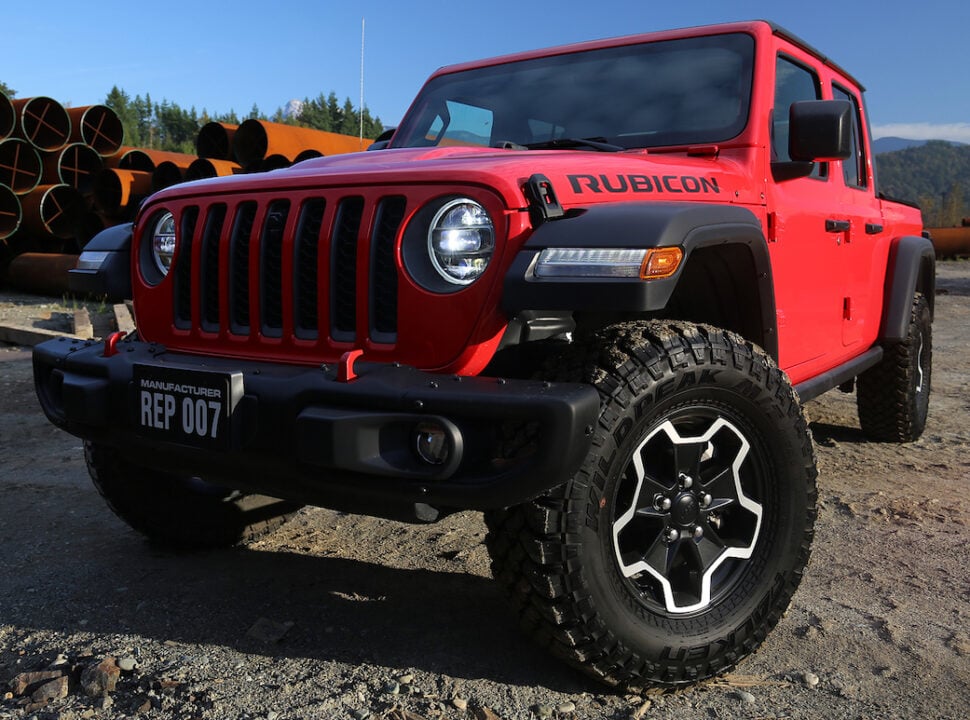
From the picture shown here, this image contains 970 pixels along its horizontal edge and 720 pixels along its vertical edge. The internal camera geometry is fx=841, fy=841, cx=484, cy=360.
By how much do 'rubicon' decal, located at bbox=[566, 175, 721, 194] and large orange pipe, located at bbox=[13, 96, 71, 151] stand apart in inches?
499

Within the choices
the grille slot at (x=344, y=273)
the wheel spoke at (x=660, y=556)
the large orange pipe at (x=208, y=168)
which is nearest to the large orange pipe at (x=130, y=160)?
the large orange pipe at (x=208, y=168)

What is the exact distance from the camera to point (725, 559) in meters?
2.34

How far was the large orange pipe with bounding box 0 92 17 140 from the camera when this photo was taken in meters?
12.3

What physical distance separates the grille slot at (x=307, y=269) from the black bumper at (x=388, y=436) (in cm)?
14

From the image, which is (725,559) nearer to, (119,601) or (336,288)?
(336,288)

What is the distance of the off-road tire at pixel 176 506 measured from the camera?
9.55 ft

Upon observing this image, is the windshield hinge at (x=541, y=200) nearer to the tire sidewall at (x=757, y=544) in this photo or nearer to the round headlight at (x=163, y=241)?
the tire sidewall at (x=757, y=544)

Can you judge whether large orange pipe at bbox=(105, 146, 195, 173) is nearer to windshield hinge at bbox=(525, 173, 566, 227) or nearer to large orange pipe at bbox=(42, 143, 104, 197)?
large orange pipe at bbox=(42, 143, 104, 197)

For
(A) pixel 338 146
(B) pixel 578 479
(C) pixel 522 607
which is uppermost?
(A) pixel 338 146

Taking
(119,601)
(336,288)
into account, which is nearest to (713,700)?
(336,288)

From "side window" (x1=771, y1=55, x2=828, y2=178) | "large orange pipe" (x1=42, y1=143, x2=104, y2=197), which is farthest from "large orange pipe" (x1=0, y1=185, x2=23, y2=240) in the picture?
"side window" (x1=771, y1=55, x2=828, y2=178)

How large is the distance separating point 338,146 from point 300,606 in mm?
10808

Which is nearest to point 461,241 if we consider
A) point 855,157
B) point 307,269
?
point 307,269

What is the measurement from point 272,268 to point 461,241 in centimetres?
60
